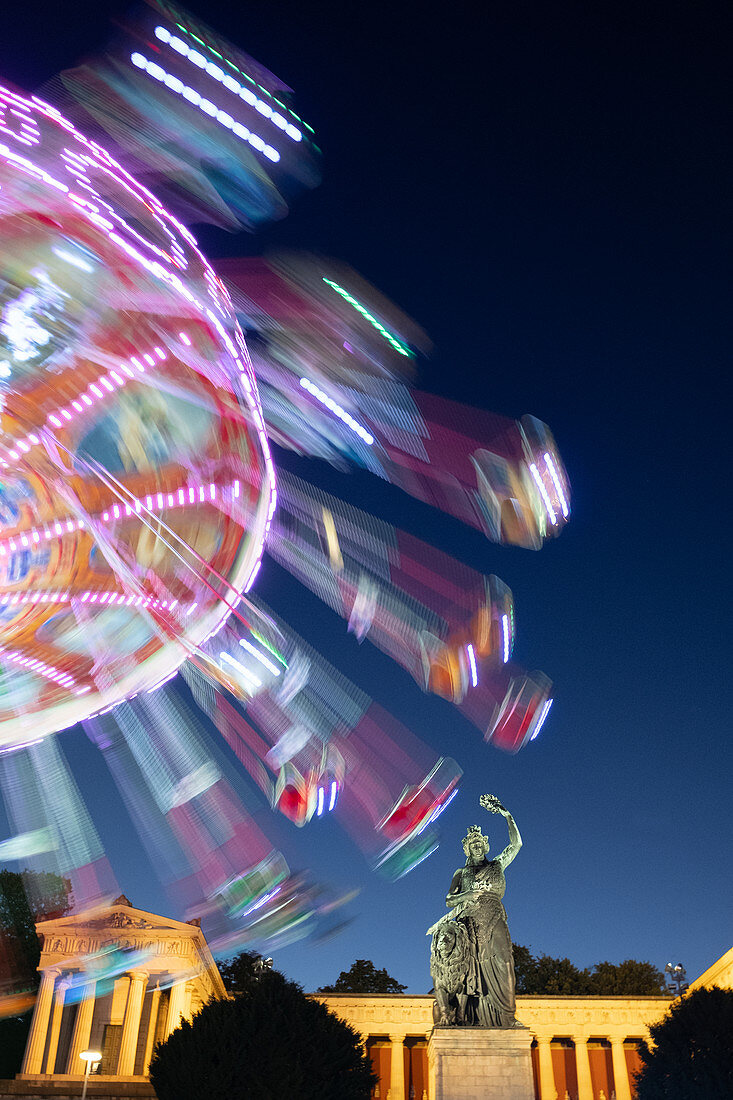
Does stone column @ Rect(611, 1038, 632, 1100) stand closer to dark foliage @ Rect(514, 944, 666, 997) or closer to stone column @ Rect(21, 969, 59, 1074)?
dark foliage @ Rect(514, 944, 666, 997)

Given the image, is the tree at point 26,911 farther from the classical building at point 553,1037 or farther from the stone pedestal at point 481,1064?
the stone pedestal at point 481,1064

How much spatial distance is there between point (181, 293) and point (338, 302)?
707cm

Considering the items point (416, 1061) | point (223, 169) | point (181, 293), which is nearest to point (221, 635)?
point (181, 293)

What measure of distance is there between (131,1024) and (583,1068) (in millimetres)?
29072

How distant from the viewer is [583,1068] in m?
58.9

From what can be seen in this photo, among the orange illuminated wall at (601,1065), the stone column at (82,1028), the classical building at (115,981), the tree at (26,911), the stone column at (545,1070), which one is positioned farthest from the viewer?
the tree at (26,911)

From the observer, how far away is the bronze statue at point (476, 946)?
56.9 feet

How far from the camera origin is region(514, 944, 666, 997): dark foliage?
3000 inches

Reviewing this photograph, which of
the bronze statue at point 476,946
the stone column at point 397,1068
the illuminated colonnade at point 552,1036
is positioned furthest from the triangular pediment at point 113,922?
the bronze statue at point 476,946

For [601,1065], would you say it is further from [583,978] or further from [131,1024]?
[131,1024]

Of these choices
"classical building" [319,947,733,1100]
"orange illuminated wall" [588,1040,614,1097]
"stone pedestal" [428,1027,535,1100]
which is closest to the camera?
"stone pedestal" [428,1027,535,1100]

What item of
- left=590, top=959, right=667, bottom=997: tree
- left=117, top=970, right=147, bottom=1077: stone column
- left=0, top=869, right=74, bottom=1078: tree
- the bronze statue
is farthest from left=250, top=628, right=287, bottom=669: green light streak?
left=590, top=959, right=667, bottom=997: tree

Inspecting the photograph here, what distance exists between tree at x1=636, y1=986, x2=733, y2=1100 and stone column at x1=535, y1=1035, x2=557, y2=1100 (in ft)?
114

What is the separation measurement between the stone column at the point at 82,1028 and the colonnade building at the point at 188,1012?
0.36 feet
